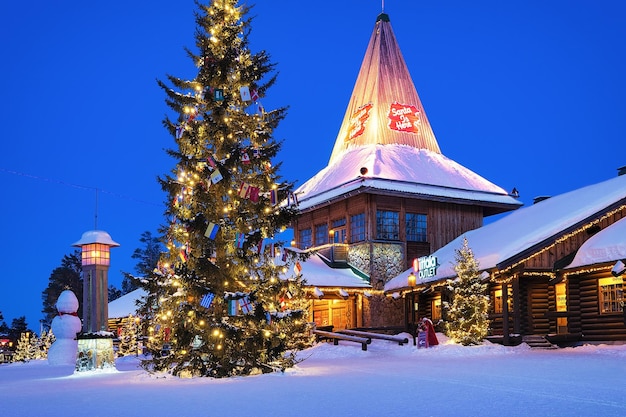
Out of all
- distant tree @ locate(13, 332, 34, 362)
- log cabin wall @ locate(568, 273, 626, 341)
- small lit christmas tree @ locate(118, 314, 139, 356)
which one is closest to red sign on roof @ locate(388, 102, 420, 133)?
log cabin wall @ locate(568, 273, 626, 341)

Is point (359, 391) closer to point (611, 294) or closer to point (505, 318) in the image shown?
point (505, 318)

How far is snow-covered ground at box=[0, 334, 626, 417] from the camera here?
31.2ft

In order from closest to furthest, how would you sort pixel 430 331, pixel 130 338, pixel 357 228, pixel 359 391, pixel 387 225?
pixel 359 391
pixel 430 331
pixel 130 338
pixel 387 225
pixel 357 228

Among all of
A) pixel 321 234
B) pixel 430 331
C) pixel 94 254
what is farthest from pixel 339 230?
pixel 94 254

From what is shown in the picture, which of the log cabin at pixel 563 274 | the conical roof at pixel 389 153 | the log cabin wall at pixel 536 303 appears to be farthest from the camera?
the conical roof at pixel 389 153

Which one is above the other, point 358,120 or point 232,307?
point 358,120

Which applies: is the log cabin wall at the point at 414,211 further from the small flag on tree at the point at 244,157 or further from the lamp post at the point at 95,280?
the small flag on tree at the point at 244,157

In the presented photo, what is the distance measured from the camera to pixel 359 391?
38.5 feet

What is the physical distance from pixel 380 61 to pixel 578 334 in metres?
19.7

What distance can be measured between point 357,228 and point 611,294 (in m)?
13.2

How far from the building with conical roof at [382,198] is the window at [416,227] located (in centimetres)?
5

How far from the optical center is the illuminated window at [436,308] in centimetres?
3120

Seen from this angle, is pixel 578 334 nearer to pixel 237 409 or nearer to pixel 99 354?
pixel 99 354

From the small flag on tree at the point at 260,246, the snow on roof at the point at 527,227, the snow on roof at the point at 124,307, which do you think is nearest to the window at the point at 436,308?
the snow on roof at the point at 527,227
